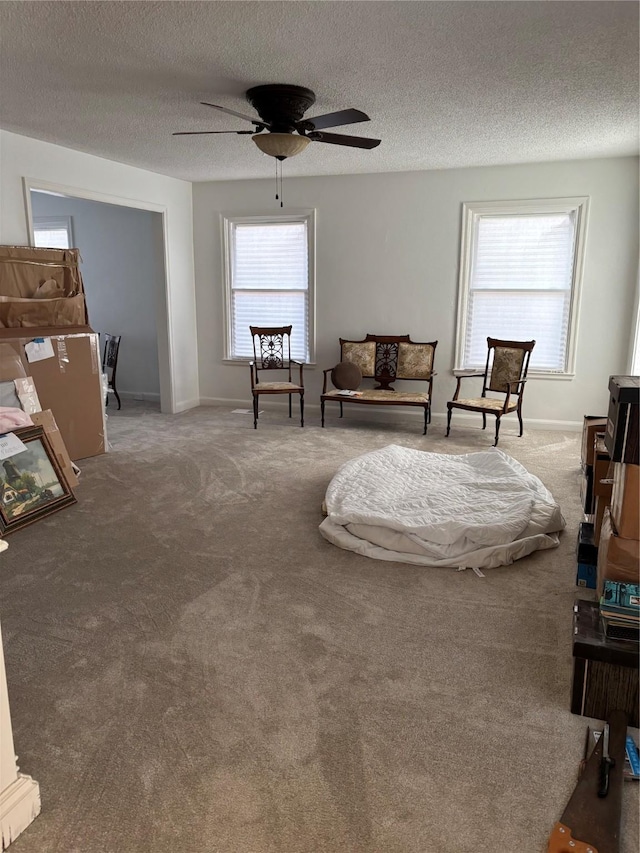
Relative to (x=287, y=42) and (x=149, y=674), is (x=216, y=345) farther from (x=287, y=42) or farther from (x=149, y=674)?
(x=149, y=674)

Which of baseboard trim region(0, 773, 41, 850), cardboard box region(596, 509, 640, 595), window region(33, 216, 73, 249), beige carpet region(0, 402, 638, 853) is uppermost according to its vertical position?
window region(33, 216, 73, 249)

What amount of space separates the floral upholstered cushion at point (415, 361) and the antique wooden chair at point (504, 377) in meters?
0.38

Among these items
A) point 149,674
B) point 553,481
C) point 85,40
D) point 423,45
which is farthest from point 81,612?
point 553,481

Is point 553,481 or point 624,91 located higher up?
point 624,91

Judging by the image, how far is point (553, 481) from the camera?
14.7 feet

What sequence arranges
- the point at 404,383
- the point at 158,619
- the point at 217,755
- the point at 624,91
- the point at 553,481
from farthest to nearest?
the point at 404,383 → the point at 553,481 → the point at 624,91 → the point at 158,619 → the point at 217,755

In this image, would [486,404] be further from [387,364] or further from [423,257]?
[423,257]

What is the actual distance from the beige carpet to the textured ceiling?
2511 mm

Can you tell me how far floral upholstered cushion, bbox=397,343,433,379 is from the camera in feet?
20.1

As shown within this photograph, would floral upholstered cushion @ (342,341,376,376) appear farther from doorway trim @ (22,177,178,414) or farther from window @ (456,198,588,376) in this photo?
doorway trim @ (22,177,178,414)

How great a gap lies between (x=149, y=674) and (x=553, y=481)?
3297 mm

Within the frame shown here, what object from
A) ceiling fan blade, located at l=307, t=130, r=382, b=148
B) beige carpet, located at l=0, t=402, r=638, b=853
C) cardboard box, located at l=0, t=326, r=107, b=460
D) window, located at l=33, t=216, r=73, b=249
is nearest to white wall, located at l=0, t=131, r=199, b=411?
cardboard box, located at l=0, t=326, r=107, b=460

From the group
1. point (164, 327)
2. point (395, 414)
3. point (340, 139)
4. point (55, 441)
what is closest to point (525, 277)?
point (395, 414)

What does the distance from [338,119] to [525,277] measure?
323 centimetres
